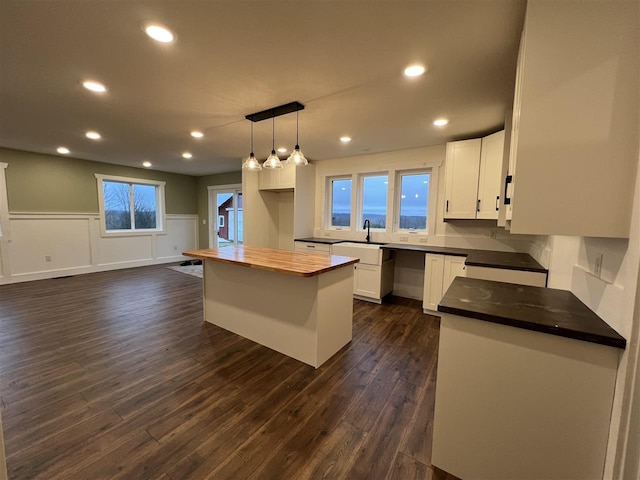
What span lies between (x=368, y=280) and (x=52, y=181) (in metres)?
6.32

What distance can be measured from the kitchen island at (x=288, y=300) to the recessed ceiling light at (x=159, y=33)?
168 cm

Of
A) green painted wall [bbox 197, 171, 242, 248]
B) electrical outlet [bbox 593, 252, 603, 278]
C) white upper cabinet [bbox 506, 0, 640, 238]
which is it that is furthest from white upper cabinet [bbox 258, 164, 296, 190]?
electrical outlet [bbox 593, 252, 603, 278]

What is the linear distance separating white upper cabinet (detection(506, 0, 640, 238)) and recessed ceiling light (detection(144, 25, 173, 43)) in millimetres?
1884

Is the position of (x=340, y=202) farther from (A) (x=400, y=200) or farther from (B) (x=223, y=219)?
(B) (x=223, y=219)

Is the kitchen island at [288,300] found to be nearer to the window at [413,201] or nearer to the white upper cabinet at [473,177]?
the white upper cabinet at [473,177]

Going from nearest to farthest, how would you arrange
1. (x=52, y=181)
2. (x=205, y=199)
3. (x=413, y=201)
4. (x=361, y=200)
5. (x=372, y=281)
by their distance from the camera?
(x=372, y=281) < (x=413, y=201) < (x=361, y=200) < (x=52, y=181) < (x=205, y=199)

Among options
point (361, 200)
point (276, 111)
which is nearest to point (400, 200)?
point (361, 200)

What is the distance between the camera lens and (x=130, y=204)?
6.58 metres

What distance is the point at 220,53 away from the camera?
1.83 m

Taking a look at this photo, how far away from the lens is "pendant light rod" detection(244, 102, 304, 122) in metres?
2.64

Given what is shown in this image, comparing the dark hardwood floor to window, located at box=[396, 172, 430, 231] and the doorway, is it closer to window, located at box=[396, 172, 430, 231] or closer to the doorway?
window, located at box=[396, 172, 430, 231]

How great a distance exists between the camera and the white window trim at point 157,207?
5.97m

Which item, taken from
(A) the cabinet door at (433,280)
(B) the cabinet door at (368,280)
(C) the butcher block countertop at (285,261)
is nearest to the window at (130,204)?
(C) the butcher block countertop at (285,261)

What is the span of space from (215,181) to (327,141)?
460 centimetres
